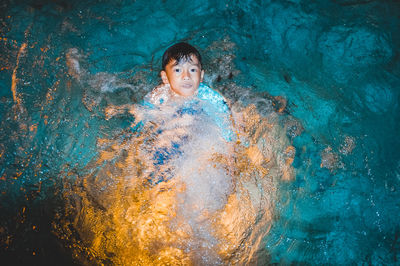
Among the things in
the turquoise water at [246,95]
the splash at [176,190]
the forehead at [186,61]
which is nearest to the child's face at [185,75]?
the forehead at [186,61]

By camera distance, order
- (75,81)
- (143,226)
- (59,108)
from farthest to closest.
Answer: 1. (75,81)
2. (59,108)
3. (143,226)

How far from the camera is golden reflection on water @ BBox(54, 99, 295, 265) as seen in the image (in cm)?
228

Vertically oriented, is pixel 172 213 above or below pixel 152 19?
below

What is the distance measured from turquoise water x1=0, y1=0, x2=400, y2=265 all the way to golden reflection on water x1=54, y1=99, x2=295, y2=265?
0.11 meters

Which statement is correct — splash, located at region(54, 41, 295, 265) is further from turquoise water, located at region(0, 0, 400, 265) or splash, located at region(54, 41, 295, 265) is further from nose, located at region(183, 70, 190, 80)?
nose, located at region(183, 70, 190, 80)

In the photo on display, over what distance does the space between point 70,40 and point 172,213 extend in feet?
8.13

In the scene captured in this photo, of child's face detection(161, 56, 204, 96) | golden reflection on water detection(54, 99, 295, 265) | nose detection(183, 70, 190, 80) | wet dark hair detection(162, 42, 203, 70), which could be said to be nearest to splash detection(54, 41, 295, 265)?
golden reflection on water detection(54, 99, 295, 265)

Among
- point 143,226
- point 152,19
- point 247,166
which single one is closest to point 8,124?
point 143,226

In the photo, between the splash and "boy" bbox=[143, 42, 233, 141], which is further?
"boy" bbox=[143, 42, 233, 141]

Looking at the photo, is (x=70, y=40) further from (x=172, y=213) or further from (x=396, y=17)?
(x=396, y=17)

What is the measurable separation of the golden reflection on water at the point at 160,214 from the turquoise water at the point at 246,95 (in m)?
0.11

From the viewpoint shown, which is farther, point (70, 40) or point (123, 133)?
point (70, 40)

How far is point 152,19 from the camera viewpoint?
3.51 meters

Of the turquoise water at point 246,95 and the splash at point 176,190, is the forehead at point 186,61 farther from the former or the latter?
the turquoise water at point 246,95
